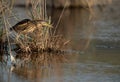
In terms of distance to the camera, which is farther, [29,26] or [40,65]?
[29,26]

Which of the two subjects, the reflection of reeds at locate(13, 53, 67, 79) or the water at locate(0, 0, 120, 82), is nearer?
the water at locate(0, 0, 120, 82)

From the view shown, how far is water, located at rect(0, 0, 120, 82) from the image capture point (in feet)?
31.7

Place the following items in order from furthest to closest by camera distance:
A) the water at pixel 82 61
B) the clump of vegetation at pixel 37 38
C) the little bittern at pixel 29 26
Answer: the clump of vegetation at pixel 37 38 → the little bittern at pixel 29 26 → the water at pixel 82 61

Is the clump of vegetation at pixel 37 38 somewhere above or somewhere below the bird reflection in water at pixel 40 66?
above

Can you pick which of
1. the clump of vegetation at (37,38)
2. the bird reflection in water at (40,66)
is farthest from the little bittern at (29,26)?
the bird reflection in water at (40,66)

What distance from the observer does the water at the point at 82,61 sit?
9664mm

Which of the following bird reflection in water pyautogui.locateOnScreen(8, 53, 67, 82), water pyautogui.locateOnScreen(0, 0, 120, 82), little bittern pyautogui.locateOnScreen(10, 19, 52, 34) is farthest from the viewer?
little bittern pyautogui.locateOnScreen(10, 19, 52, 34)

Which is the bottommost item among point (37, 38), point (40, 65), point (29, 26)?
point (40, 65)

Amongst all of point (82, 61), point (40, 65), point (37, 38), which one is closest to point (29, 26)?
point (37, 38)

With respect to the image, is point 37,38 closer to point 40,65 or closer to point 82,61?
point 40,65

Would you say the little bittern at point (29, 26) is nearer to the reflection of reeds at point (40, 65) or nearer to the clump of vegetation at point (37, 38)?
the clump of vegetation at point (37, 38)

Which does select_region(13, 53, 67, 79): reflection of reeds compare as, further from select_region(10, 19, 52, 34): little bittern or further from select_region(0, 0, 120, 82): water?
select_region(10, 19, 52, 34): little bittern

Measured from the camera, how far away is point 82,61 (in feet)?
36.5

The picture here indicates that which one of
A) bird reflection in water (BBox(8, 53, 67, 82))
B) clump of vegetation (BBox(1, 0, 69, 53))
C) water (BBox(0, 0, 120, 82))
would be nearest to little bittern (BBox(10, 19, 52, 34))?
clump of vegetation (BBox(1, 0, 69, 53))
